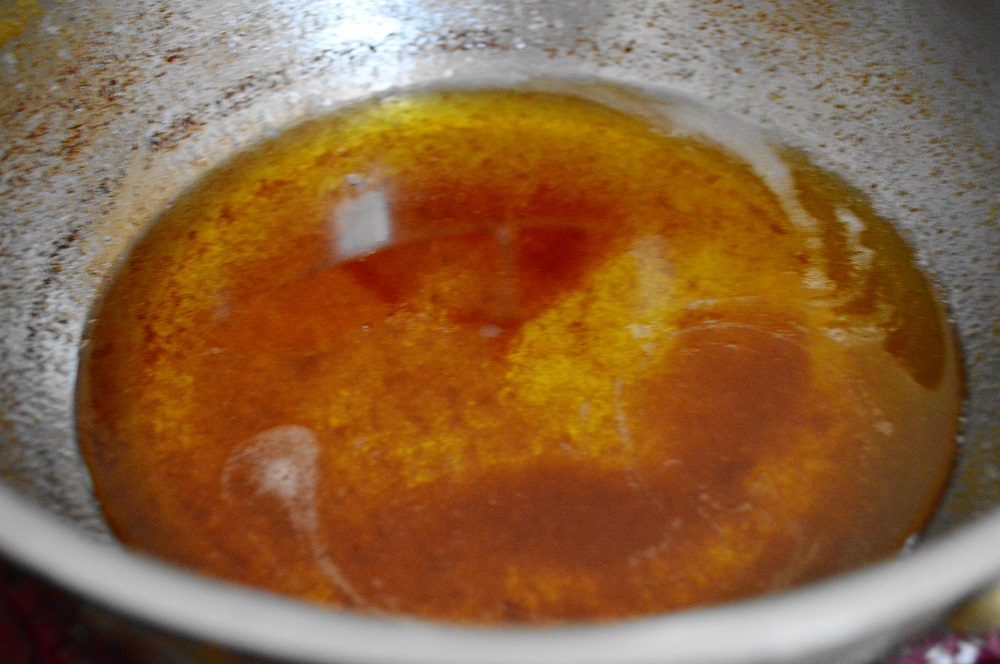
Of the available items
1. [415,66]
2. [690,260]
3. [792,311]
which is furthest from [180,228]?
[792,311]

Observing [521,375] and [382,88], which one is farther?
[382,88]

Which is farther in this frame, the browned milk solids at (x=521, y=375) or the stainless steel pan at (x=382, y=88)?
the stainless steel pan at (x=382, y=88)

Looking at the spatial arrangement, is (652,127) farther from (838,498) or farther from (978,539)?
(978,539)

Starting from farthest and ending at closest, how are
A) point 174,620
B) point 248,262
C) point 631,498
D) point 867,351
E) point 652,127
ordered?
point 652,127 → point 248,262 → point 867,351 → point 631,498 → point 174,620
